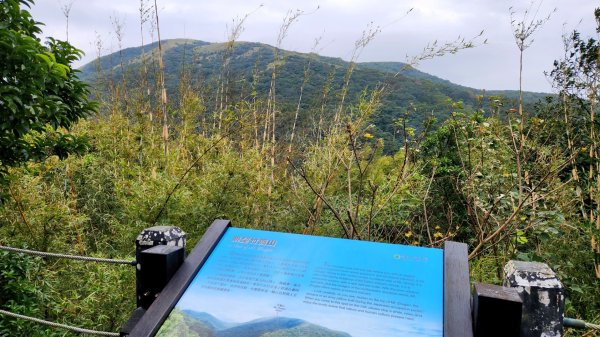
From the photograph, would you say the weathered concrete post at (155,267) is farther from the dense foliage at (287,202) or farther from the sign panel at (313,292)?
the dense foliage at (287,202)

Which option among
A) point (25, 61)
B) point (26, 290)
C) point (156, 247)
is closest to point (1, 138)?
point (25, 61)

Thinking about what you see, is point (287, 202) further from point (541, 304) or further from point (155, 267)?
point (541, 304)

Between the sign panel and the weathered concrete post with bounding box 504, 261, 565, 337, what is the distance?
0.24 meters

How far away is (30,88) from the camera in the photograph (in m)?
2.15

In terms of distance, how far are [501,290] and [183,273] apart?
104 cm

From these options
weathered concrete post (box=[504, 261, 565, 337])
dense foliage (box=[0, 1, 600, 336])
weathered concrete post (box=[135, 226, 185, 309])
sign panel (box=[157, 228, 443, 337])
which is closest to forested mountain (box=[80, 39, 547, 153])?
dense foliage (box=[0, 1, 600, 336])

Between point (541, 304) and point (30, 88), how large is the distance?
2200 mm

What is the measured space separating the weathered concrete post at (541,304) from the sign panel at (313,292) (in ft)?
0.78

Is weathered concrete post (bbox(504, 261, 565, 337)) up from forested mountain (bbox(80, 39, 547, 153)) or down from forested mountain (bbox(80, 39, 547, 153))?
down

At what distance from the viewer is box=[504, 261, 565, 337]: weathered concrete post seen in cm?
133

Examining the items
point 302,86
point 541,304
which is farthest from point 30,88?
point 302,86

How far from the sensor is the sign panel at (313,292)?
1.42 m

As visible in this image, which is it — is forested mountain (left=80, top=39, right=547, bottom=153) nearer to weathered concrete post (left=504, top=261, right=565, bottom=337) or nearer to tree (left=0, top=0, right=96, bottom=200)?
tree (left=0, top=0, right=96, bottom=200)

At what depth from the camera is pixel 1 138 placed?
2537 mm
